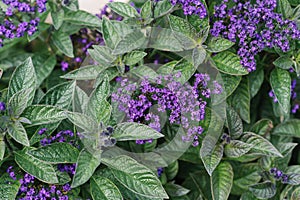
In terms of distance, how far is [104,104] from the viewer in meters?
1.47

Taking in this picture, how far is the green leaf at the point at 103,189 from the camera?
148cm

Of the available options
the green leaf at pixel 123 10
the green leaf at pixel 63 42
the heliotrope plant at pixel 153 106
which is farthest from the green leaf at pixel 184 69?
the green leaf at pixel 63 42

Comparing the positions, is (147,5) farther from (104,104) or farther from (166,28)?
(104,104)

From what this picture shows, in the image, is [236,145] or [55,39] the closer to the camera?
[236,145]

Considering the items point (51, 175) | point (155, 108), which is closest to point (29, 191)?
point (51, 175)

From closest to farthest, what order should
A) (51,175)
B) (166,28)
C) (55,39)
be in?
(51,175), (166,28), (55,39)

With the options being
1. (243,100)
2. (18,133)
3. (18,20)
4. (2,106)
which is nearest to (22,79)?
(2,106)

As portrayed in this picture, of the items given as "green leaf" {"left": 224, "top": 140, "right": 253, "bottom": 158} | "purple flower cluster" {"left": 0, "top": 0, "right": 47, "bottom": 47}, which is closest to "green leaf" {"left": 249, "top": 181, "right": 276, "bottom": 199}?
"green leaf" {"left": 224, "top": 140, "right": 253, "bottom": 158}

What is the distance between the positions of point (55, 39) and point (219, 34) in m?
0.64

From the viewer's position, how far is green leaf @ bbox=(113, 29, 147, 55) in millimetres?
1543

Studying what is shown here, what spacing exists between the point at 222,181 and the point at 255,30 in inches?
20.2

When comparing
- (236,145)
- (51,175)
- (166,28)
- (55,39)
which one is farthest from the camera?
(55,39)

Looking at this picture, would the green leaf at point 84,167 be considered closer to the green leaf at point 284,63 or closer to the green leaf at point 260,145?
the green leaf at point 260,145

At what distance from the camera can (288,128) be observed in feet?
6.13
